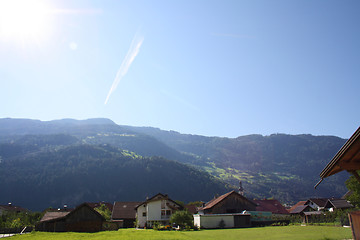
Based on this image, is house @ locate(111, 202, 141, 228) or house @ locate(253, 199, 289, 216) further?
house @ locate(253, 199, 289, 216)

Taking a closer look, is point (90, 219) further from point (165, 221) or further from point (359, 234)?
point (359, 234)

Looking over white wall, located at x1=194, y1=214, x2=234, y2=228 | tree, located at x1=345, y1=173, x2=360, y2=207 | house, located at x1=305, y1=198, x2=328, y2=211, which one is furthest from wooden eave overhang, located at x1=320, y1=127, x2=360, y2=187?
house, located at x1=305, y1=198, x2=328, y2=211

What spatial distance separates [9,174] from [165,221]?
520 feet

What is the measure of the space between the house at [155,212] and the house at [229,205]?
33.7 feet

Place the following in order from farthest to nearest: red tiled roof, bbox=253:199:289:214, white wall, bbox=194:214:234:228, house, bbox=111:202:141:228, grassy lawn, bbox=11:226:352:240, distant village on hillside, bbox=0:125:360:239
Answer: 1. red tiled roof, bbox=253:199:289:214
2. house, bbox=111:202:141:228
3. white wall, bbox=194:214:234:228
4. distant village on hillside, bbox=0:125:360:239
5. grassy lawn, bbox=11:226:352:240

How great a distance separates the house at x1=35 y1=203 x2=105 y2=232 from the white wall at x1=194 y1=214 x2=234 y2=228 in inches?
741

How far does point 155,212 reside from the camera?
65.7m

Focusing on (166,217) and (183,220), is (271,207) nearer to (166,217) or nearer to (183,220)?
(166,217)

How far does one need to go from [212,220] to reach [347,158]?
4574cm

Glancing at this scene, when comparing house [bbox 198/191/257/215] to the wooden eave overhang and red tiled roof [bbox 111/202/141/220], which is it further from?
the wooden eave overhang

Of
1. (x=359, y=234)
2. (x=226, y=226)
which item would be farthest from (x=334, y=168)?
(x=226, y=226)

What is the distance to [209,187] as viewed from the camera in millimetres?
194750

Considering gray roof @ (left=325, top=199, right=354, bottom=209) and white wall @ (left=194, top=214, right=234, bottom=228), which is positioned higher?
gray roof @ (left=325, top=199, right=354, bottom=209)

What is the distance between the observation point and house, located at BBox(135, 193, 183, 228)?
65.1 meters
